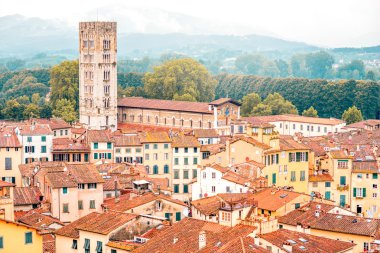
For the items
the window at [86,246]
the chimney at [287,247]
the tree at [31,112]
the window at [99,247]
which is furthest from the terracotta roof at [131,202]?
the tree at [31,112]

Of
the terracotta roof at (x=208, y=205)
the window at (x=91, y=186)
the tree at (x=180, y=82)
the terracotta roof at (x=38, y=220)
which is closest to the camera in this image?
the terracotta roof at (x=38, y=220)

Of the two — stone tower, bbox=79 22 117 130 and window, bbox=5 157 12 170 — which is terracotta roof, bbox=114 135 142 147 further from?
stone tower, bbox=79 22 117 130

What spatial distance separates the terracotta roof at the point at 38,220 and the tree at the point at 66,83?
76806 millimetres

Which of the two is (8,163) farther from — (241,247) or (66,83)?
(66,83)

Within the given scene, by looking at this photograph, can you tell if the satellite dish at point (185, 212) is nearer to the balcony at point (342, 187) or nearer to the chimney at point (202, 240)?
the chimney at point (202, 240)

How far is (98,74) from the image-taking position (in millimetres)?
117625

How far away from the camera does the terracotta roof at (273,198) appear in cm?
5442

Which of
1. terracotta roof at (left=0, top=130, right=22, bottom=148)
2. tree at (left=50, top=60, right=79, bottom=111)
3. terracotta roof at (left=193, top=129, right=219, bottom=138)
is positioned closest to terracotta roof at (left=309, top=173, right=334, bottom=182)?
terracotta roof at (left=193, top=129, right=219, bottom=138)

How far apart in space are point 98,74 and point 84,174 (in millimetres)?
60272

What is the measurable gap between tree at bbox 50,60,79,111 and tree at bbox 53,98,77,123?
138 inches

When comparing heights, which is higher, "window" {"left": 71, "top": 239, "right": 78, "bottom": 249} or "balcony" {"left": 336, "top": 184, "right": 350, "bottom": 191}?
"balcony" {"left": 336, "top": 184, "right": 350, "bottom": 191}

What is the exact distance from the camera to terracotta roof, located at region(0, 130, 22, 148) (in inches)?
2888

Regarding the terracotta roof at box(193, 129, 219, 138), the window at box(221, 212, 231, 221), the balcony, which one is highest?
the terracotta roof at box(193, 129, 219, 138)

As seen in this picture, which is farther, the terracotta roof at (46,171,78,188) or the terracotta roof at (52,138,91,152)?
the terracotta roof at (52,138,91,152)
